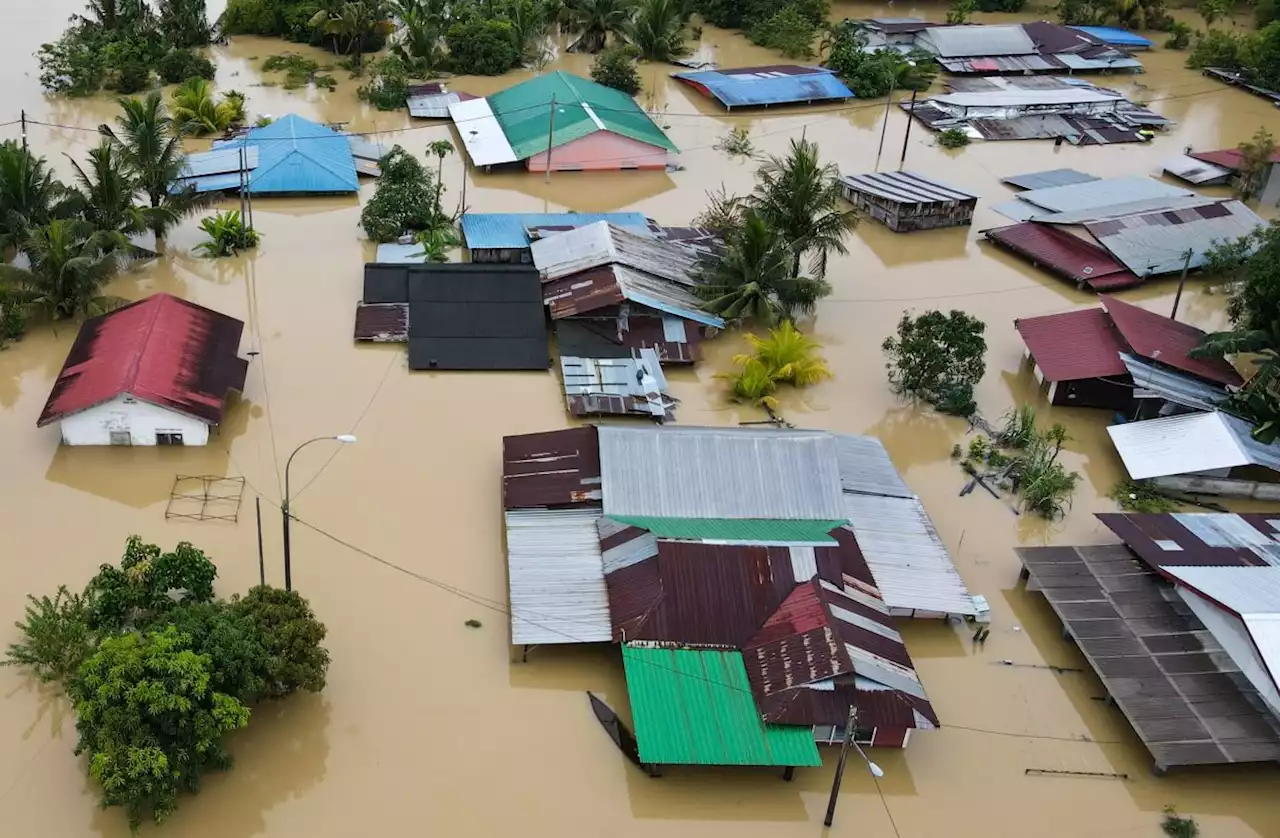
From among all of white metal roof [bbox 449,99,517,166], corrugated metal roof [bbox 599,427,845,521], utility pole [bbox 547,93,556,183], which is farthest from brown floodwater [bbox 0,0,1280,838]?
utility pole [bbox 547,93,556,183]

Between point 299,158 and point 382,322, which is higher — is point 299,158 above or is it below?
above

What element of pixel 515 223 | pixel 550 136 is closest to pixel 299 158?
pixel 550 136

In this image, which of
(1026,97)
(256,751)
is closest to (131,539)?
(256,751)

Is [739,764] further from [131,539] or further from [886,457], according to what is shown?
[131,539]

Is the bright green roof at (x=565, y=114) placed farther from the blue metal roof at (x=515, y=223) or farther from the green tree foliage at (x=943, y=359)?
the green tree foliage at (x=943, y=359)

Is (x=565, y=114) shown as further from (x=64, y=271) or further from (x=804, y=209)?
(x=64, y=271)

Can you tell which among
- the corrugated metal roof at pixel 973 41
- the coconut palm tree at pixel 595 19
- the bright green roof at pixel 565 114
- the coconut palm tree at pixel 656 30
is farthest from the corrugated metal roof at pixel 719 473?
the corrugated metal roof at pixel 973 41
